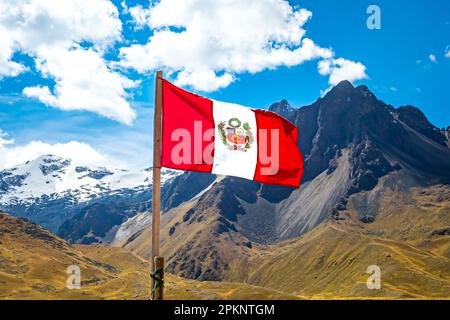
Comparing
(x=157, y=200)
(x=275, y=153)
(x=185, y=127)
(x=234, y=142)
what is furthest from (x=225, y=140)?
(x=157, y=200)

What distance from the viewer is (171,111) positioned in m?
19.9

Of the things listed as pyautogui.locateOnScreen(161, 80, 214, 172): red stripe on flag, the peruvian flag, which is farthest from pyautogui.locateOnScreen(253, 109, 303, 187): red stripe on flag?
pyautogui.locateOnScreen(161, 80, 214, 172): red stripe on flag

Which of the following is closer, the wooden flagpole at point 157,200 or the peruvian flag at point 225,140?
the wooden flagpole at point 157,200

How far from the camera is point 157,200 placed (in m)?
17.5

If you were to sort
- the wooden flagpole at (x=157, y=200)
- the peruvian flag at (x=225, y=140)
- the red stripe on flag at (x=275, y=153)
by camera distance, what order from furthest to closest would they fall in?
the red stripe on flag at (x=275, y=153), the peruvian flag at (x=225, y=140), the wooden flagpole at (x=157, y=200)

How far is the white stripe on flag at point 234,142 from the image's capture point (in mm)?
20938

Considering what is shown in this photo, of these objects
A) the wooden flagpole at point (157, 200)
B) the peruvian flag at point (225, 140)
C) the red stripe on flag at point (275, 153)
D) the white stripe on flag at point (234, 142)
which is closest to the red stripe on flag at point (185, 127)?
the peruvian flag at point (225, 140)

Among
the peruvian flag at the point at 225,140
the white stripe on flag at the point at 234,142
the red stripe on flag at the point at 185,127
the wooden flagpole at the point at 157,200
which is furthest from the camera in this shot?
the white stripe on flag at the point at 234,142

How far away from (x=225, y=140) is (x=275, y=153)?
2.40 meters

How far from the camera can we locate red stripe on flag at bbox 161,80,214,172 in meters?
19.6

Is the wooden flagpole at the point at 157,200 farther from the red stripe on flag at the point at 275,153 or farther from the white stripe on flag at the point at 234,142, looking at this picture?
the red stripe on flag at the point at 275,153
